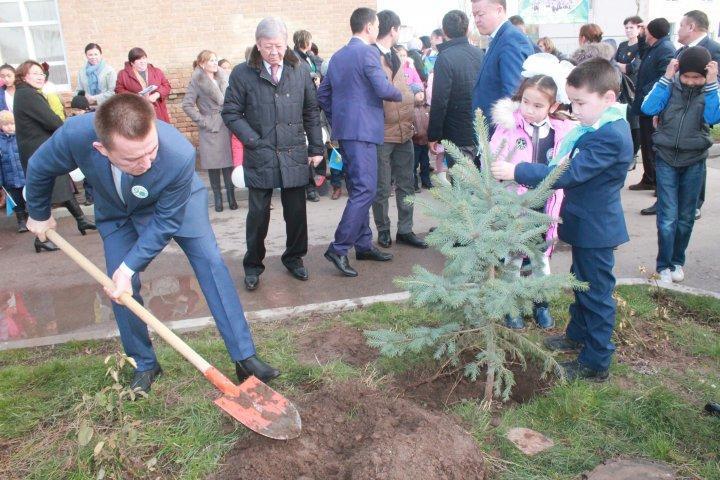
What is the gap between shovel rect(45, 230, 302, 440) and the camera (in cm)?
304

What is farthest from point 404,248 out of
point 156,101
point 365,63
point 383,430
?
A: point 156,101

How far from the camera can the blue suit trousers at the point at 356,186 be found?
5672 mm

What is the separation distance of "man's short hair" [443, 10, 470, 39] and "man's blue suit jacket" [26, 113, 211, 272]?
3.68 meters

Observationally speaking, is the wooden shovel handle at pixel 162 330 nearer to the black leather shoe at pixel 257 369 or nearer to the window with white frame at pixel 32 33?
the black leather shoe at pixel 257 369

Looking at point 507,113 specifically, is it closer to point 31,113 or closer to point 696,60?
point 696,60

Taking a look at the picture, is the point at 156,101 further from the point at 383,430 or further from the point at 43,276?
the point at 383,430

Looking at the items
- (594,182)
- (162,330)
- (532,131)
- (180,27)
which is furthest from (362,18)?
(180,27)

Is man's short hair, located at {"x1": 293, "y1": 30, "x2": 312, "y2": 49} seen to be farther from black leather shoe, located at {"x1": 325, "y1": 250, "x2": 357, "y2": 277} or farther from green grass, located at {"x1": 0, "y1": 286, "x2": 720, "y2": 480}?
green grass, located at {"x1": 0, "y1": 286, "x2": 720, "y2": 480}

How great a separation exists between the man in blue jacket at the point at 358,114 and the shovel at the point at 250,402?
2.65m

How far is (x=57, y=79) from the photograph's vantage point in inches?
472

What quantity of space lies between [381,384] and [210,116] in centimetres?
620

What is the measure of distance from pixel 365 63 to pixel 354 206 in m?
1.32

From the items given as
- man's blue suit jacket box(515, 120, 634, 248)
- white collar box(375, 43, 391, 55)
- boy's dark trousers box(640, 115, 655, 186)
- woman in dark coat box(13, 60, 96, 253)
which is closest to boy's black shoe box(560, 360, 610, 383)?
man's blue suit jacket box(515, 120, 634, 248)

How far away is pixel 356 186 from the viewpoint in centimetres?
571
